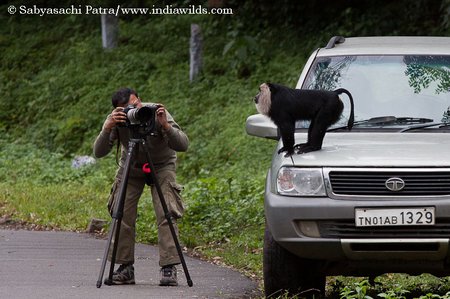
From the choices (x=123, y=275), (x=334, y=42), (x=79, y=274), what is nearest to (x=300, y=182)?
(x=123, y=275)

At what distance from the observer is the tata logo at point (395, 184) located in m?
7.17

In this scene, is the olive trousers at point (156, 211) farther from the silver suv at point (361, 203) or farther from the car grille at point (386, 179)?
the car grille at point (386, 179)

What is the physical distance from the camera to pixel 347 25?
21.9 m

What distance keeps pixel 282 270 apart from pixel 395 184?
111cm

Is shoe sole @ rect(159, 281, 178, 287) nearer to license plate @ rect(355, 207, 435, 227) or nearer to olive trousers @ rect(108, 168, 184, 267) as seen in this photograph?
olive trousers @ rect(108, 168, 184, 267)

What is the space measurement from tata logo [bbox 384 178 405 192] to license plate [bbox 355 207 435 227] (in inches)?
5.6

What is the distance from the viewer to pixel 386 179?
283 inches

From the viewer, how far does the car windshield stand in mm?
8297

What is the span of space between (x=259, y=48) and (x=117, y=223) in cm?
1425

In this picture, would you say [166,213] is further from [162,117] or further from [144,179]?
[162,117]

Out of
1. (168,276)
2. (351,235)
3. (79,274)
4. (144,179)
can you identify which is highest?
(144,179)

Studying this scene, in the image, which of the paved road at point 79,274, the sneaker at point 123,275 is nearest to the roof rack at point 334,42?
the paved road at point 79,274

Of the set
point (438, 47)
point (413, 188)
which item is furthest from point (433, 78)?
point (413, 188)

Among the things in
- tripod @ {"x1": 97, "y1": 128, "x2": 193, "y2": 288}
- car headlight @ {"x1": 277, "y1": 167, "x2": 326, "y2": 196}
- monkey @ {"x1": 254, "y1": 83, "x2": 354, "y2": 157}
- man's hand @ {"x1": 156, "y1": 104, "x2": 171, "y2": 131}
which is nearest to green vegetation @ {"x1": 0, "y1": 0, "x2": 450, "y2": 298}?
tripod @ {"x1": 97, "y1": 128, "x2": 193, "y2": 288}
